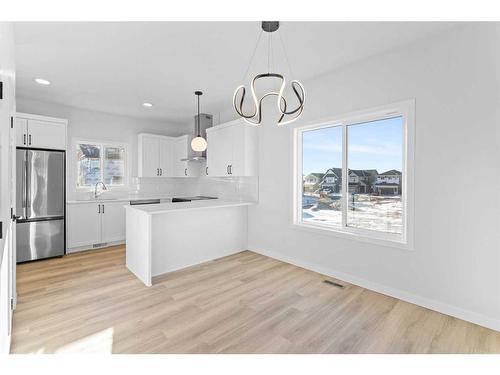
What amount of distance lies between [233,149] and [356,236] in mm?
2459

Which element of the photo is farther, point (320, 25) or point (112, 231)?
point (112, 231)

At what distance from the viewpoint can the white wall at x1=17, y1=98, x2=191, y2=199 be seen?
446cm

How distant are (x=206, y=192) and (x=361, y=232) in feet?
12.1

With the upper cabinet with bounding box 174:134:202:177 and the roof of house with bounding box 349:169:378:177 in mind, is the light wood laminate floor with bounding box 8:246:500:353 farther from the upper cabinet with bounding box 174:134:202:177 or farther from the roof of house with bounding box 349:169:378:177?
the upper cabinet with bounding box 174:134:202:177

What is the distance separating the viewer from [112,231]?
15.8 ft

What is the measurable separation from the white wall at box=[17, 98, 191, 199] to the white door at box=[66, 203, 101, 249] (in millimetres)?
591

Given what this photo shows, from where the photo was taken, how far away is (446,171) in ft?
7.77

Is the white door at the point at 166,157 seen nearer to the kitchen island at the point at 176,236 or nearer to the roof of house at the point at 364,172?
the kitchen island at the point at 176,236

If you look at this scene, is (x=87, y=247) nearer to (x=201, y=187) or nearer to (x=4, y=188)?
(x=201, y=187)

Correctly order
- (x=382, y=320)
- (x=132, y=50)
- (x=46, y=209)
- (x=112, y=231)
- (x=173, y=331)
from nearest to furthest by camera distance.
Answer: (x=173, y=331), (x=382, y=320), (x=132, y=50), (x=46, y=209), (x=112, y=231)

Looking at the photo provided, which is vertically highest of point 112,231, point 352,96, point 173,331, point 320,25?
point 320,25

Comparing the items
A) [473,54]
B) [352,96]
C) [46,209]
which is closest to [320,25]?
[352,96]

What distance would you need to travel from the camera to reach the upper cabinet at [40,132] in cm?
380
